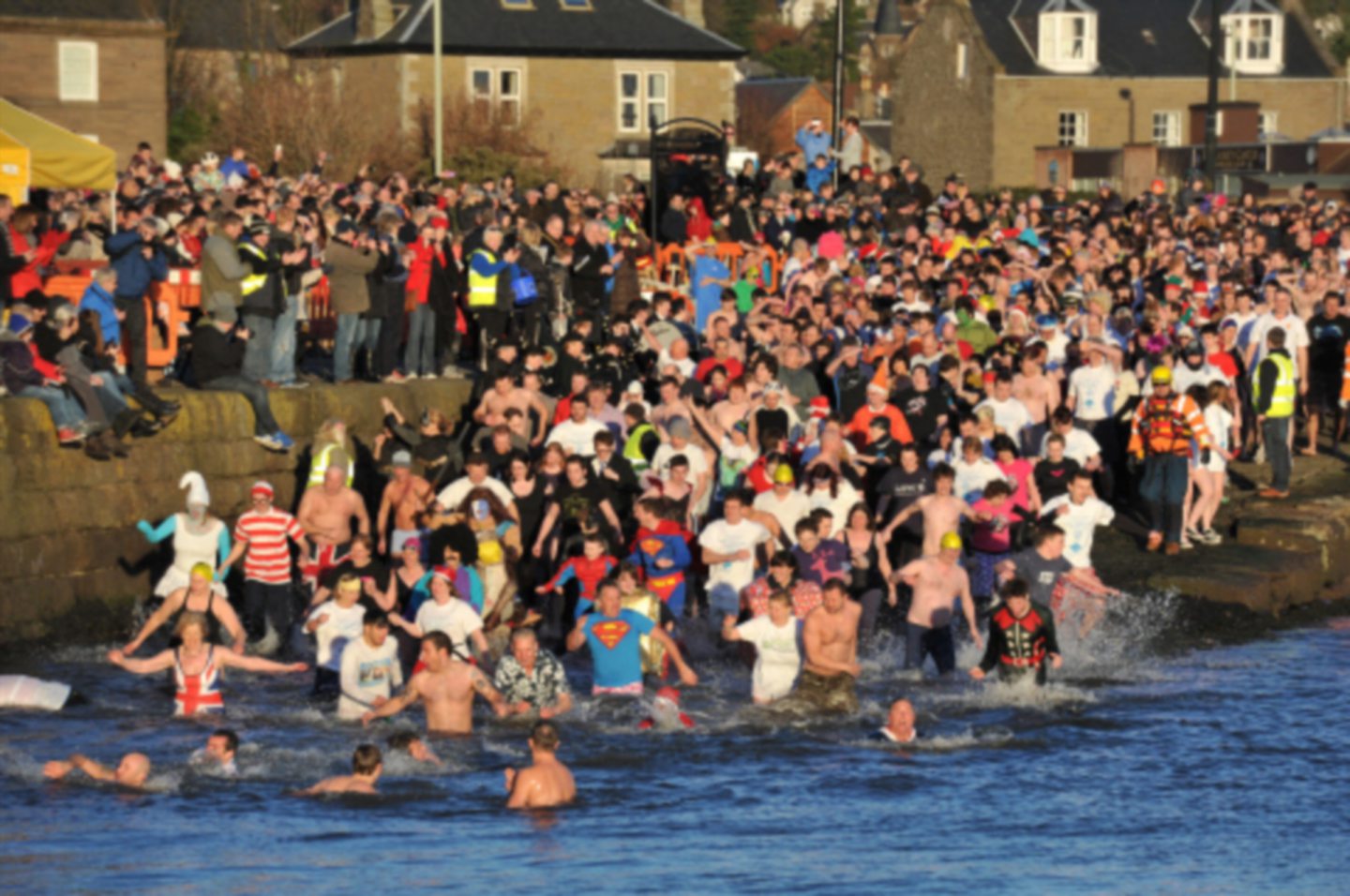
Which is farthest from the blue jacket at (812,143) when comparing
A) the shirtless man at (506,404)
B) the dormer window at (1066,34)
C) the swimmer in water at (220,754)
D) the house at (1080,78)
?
the dormer window at (1066,34)

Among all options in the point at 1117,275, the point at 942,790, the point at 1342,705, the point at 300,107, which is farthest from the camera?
the point at 300,107

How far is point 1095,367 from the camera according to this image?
24.0 meters

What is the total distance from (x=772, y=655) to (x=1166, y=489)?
21.2 ft

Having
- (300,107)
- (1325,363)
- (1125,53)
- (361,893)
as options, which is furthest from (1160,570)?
(1125,53)

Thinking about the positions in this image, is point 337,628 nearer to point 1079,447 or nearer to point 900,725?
point 900,725

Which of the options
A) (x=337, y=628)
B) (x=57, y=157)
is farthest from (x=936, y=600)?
(x=57, y=157)

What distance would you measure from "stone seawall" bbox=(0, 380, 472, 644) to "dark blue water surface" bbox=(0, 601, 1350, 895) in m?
0.72

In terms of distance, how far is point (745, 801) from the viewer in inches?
661

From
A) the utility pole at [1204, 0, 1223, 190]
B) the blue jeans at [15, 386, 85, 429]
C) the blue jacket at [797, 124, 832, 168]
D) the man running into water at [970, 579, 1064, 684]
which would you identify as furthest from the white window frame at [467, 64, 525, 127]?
the man running into water at [970, 579, 1064, 684]

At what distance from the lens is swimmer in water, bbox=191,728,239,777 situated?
1664 cm

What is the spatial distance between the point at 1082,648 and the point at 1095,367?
3.68 meters

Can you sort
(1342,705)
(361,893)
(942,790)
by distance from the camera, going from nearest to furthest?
(361,893)
(942,790)
(1342,705)

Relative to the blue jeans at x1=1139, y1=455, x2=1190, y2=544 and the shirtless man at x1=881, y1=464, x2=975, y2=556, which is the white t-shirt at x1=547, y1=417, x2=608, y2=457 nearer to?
the shirtless man at x1=881, y1=464, x2=975, y2=556

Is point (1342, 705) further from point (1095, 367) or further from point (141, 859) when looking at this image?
point (141, 859)
